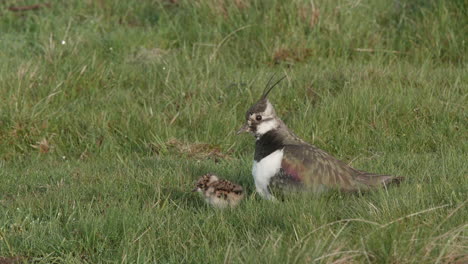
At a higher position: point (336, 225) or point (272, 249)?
point (272, 249)

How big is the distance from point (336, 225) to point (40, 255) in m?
1.96

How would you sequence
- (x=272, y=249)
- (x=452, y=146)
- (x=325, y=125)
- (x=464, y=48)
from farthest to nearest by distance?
(x=464, y=48) → (x=325, y=125) → (x=452, y=146) → (x=272, y=249)

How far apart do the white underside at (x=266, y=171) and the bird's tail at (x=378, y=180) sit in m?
0.62

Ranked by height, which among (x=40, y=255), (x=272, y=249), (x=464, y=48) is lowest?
(x=464, y=48)

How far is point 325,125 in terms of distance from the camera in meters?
8.56

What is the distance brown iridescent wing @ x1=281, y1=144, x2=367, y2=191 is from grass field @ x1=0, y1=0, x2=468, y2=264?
0.15 metres

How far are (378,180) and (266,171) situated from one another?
835mm

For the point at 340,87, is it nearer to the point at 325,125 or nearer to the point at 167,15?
the point at 325,125

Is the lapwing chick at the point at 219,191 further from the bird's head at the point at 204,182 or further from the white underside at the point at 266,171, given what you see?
the white underside at the point at 266,171

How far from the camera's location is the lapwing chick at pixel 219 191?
247 inches

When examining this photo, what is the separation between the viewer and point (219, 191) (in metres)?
6.25

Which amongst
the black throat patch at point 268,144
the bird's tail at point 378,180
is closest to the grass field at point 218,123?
the bird's tail at point 378,180

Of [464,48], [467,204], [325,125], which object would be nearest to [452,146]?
[325,125]

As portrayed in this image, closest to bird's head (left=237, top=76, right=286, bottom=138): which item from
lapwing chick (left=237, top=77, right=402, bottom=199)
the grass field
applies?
lapwing chick (left=237, top=77, right=402, bottom=199)
